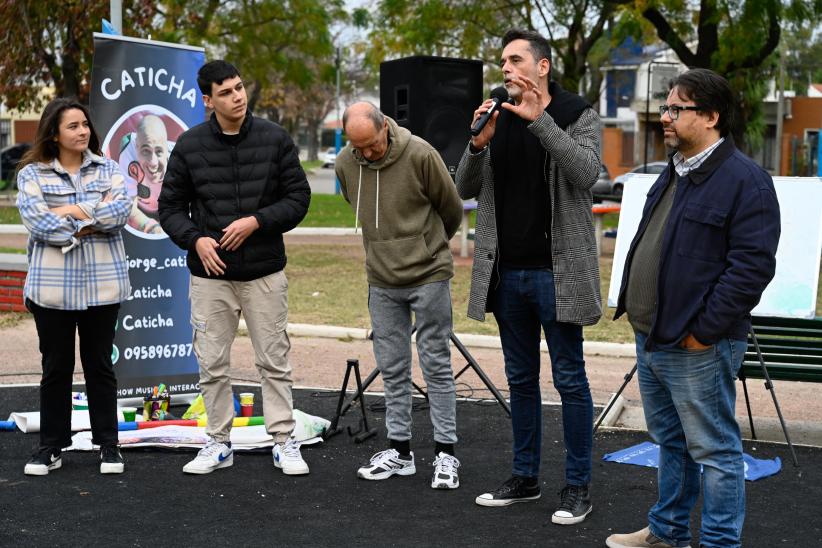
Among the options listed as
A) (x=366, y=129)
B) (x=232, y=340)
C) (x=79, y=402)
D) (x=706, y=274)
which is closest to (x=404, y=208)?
(x=366, y=129)

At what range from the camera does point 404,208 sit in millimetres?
5352

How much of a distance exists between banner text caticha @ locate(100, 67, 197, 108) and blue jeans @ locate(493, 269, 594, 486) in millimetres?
3036

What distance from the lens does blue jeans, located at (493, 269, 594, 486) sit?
480cm

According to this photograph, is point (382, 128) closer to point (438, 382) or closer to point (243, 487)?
point (438, 382)

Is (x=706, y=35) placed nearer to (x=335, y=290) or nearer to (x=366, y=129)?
(x=335, y=290)

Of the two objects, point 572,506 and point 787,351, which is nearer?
point 572,506

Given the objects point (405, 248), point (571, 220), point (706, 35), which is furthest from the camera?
point (706, 35)

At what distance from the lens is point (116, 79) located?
675 cm

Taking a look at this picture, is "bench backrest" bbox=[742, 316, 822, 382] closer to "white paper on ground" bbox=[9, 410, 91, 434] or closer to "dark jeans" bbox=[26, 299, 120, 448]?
"dark jeans" bbox=[26, 299, 120, 448]

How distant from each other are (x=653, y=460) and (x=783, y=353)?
1.09 meters

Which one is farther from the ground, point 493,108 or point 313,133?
point 313,133

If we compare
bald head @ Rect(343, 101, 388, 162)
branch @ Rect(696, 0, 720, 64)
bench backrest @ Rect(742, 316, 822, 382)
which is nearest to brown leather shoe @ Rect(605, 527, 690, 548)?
Answer: bench backrest @ Rect(742, 316, 822, 382)

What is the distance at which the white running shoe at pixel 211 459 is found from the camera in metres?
5.63

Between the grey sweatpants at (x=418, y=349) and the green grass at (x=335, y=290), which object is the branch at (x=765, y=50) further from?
the grey sweatpants at (x=418, y=349)
